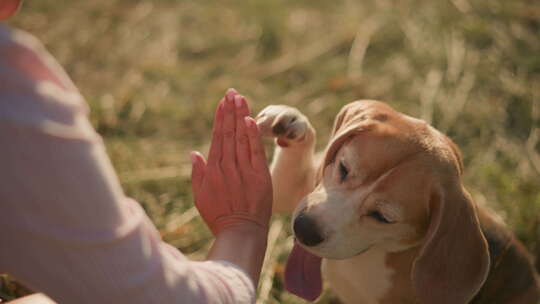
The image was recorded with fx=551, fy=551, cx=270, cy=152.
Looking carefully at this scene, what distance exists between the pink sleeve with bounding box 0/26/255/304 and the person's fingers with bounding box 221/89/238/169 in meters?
0.75

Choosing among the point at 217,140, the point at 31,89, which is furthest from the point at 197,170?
the point at 31,89

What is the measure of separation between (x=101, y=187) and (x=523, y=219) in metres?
3.09

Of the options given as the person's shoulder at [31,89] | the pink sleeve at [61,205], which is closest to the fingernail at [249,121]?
the pink sleeve at [61,205]

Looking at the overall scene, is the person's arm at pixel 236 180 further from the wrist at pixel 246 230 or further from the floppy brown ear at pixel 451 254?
the floppy brown ear at pixel 451 254

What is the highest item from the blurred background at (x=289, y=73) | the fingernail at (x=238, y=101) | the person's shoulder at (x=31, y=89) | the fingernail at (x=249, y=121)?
the person's shoulder at (x=31, y=89)

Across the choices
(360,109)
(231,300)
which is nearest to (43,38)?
(360,109)

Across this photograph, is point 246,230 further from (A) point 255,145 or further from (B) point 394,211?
(B) point 394,211

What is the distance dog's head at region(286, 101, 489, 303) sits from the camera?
90.2 inches

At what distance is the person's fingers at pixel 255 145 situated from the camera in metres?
2.44

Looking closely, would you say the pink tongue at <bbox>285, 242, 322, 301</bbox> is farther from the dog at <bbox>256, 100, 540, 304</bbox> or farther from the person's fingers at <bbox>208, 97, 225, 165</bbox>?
the person's fingers at <bbox>208, 97, 225, 165</bbox>

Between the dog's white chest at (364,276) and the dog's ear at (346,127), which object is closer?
the dog's ear at (346,127)

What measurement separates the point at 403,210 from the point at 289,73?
3079 millimetres

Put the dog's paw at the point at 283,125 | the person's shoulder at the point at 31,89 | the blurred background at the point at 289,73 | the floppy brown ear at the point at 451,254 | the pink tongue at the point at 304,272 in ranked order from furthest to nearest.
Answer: the blurred background at the point at 289,73 → the pink tongue at the point at 304,272 → the dog's paw at the point at 283,125 → the floppy brown ear at the point at 451,254 → the person's shoulder at the point at 31,89

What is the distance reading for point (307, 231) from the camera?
2.35 m
